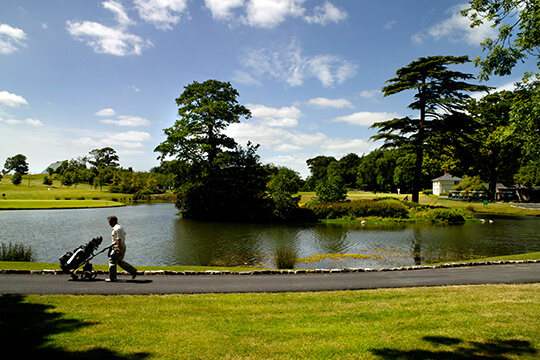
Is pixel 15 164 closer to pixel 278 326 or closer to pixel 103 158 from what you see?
pixel 103 158

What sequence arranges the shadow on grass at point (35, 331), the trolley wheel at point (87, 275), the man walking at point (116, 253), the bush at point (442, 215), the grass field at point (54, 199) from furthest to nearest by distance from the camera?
the grass field at point (54, 199) < the bush at point (442, 215) < the trolley wheel at point (87, 275) < the man walking at point (116, 253) < the shadow on grass at point (35, 331)

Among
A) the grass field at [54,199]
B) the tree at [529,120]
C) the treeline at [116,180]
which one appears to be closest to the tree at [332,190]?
the tree at [529,120]

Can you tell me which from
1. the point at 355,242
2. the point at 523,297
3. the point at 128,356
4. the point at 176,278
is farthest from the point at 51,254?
the point at 523,297

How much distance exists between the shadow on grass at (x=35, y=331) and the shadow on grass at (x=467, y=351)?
382 cm

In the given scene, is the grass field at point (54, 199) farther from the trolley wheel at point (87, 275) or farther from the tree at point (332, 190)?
the trolley wheel at point (87, 275)

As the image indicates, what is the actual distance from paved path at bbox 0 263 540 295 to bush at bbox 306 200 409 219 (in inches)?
903

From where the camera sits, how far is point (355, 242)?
850 inches

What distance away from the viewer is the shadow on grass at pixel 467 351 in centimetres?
479

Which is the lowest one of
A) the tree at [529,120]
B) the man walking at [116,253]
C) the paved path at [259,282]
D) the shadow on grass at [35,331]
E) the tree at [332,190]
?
the paved path at [259,282]

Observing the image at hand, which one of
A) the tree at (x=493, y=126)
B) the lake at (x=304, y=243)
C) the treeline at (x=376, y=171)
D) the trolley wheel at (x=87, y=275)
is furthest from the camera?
the treeline at (x=376, y=171)

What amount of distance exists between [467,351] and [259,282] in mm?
6174

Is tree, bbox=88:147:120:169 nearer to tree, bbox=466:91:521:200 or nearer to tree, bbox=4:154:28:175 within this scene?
tree, bbox=4:154:28:175

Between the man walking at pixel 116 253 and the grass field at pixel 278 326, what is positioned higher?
the man walking at pixel 116 253

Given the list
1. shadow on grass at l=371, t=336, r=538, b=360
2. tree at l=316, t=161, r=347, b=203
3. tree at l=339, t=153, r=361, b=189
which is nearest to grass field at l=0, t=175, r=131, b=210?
tree at l=316, t=161, r=347, b=203
